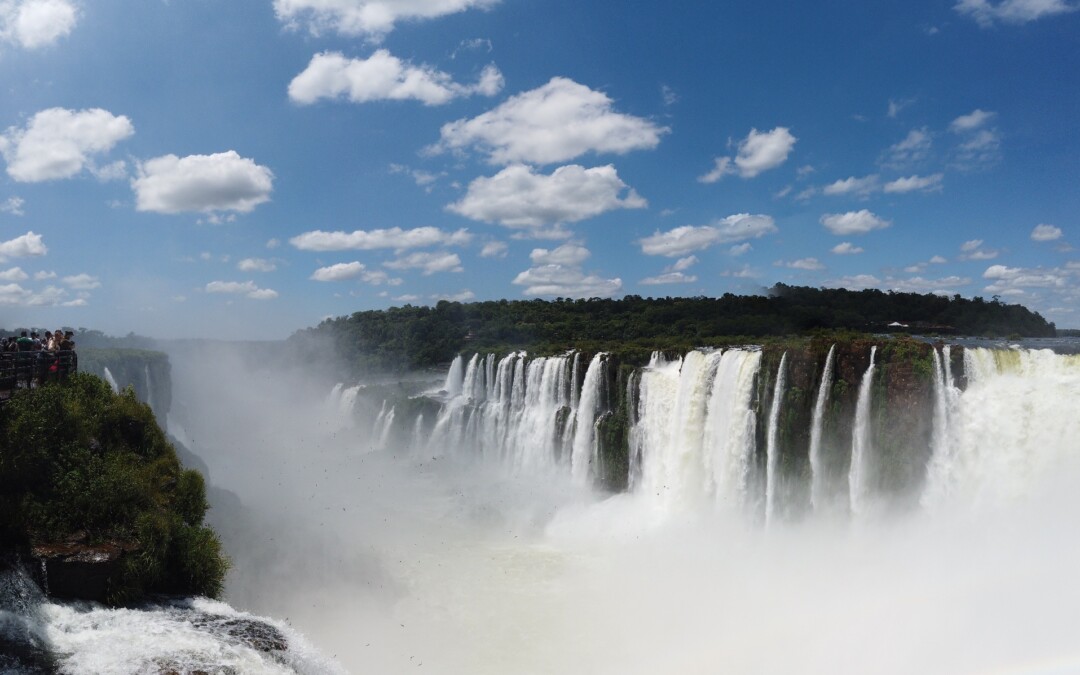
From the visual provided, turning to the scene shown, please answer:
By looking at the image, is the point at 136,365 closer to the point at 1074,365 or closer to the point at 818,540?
the point at 818,540

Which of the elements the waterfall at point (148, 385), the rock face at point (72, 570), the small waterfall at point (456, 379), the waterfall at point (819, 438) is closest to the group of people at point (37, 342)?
the rock face at point (72, 570)

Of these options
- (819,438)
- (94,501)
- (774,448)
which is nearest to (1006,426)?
(819,438)

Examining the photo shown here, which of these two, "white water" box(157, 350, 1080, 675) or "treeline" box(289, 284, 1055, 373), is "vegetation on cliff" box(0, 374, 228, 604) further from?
"treeline" box(289, 284, 1055, 373)

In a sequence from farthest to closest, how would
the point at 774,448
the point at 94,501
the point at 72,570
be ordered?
the point at 774,448 < the point at 94,501 < the point at 72,570

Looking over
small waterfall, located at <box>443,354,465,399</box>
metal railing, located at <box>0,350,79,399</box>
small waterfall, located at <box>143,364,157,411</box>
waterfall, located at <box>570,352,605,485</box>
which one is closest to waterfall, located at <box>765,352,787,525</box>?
waterfall, located at <box>570,352,605,485</box>

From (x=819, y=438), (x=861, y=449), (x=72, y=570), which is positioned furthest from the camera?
(x=819, y=438)

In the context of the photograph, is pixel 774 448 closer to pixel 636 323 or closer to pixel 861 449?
pixel 861 449

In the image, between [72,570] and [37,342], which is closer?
[72,570]
